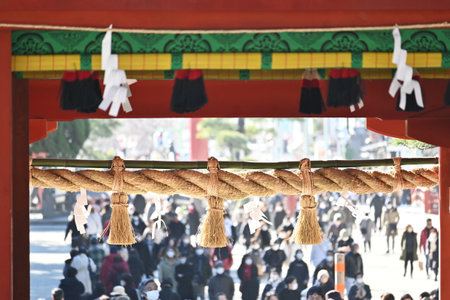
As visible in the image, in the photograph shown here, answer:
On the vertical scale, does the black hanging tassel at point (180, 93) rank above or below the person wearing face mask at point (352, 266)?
above

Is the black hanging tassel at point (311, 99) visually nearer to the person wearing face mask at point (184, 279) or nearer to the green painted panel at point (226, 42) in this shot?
the green painted panel at point (226, 42)

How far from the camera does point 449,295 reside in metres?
5.17

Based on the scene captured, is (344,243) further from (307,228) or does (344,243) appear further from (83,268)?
(307,228)

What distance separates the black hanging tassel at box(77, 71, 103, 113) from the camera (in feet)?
11.2

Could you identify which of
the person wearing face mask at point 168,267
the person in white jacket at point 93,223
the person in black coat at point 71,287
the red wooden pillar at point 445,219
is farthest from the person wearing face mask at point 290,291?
the red wooden pillar at point 445,219

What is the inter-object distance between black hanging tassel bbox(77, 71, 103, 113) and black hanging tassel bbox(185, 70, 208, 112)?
0.36 metres

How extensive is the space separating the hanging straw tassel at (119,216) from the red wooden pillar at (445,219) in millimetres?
1926

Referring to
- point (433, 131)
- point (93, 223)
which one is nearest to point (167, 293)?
point (93, 223)

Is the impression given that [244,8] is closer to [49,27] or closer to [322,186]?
[49,27]

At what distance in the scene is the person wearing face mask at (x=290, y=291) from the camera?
920 centimetres

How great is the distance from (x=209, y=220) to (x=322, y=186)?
794mm

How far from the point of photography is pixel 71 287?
30.5 ft

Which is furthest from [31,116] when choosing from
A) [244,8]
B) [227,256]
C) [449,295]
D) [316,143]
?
[316,143]

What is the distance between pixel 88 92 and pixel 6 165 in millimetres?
439
